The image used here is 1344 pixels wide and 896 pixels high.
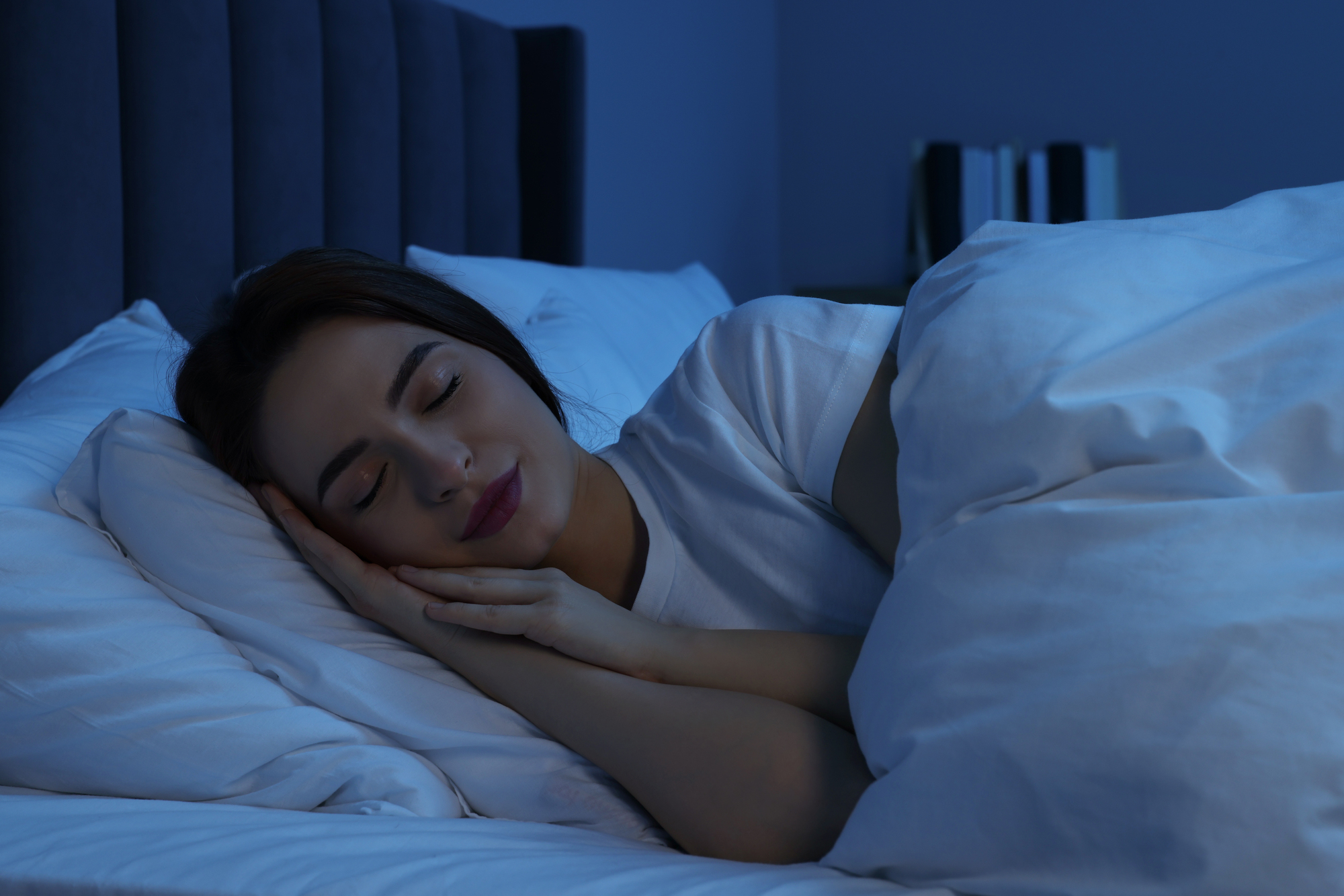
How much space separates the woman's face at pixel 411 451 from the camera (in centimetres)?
90

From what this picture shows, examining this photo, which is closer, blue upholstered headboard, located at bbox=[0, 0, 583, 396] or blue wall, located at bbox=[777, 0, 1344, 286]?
blue upholstered headboard, located at bbox=[0, 0, 583, 396]

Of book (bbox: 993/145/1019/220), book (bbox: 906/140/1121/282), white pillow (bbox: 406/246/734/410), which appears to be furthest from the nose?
book (bbox: 993/145/1019/220)

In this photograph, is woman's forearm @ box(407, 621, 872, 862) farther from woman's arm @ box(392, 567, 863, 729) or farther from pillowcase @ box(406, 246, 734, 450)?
pillowcase @ box(406, 246, 734, 450)

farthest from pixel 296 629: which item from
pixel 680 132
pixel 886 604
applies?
pixel 680 132

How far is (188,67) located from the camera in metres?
1.33

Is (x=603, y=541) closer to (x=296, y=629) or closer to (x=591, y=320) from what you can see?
(x=296, y=629)

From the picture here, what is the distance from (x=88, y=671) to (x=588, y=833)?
0.41 m

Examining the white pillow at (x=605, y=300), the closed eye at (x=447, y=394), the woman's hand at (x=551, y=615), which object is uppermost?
the white pillow at (x=605, y=300)

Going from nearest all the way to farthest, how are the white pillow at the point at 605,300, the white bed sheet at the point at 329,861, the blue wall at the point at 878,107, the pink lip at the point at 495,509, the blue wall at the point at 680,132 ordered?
1. the white bed sheet at the point at 329,861
2. the pink lip at the point at 495,509
3. the white pillow at the point at 605,300
4. the blue wall at the point at 680,132
5. the blue wall at the point at 878,107

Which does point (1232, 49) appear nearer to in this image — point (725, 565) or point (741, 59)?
point (741, 59)

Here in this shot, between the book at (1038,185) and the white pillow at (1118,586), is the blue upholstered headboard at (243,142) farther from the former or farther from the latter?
the book at (1038,185)

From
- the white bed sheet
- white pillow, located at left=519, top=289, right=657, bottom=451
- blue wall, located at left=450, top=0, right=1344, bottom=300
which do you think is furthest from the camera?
blue wall, located at left=450, top=0, right=1344, bottom=300

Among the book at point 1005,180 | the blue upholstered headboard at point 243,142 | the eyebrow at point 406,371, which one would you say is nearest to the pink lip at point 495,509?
the eyebrow at point 406,371

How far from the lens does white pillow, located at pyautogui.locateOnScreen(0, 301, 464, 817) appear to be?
2.52 ft
